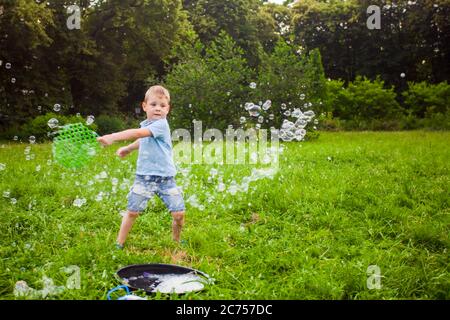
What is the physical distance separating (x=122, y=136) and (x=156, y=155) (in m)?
0.65

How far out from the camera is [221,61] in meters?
14.1

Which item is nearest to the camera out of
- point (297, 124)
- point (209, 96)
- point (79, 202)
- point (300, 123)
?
point (79, 202)

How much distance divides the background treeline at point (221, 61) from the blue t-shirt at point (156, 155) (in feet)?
27.5

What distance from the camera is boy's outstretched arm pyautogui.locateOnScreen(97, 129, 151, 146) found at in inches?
132

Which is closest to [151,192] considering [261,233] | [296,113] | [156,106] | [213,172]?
[156,106]

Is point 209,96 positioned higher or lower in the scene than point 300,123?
higher

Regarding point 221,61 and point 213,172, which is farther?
point 221,61

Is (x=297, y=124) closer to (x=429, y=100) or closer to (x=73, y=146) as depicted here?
(x=429, y=100)

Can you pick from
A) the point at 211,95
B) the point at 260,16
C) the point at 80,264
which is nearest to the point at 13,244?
the point at 80,264

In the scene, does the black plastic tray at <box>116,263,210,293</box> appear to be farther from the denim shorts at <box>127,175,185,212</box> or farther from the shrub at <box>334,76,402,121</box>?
the shrub at <box>334,76,402,121</box>

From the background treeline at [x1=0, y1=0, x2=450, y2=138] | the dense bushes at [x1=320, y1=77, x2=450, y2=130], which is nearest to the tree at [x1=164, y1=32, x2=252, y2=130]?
the background treeline at [x1=0, y1=0, x2=450, y2=138]

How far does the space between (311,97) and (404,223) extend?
403 inches

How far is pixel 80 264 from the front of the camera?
370 cm

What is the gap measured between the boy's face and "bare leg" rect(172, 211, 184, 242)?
906 millimetres
